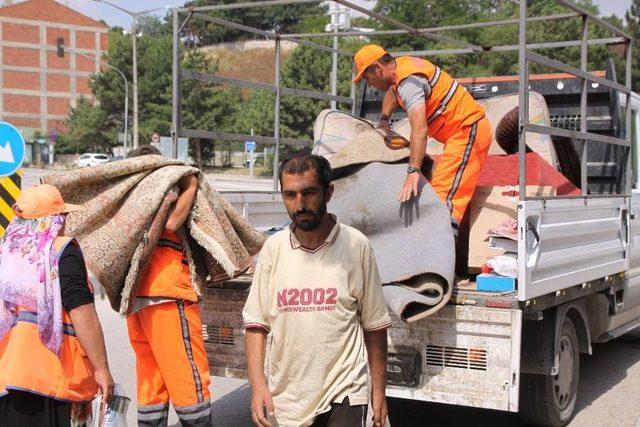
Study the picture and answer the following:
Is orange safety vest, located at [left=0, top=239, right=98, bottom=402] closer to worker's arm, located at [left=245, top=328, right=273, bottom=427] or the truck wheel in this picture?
worker's arm, located at [left=245, top=328, right=273, bottom=427]

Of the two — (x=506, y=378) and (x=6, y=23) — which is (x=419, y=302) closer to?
(x=506, y=378)

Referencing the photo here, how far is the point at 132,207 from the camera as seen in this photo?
15.6 feet

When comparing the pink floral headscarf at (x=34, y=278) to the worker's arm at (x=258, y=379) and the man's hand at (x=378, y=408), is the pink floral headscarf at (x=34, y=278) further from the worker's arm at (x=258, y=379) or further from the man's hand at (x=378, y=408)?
the man's hand at (x=378, y=408)

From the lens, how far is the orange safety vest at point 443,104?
5867 millimetres

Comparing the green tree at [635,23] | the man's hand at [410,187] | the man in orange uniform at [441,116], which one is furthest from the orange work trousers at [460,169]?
the green tree at [635,23]

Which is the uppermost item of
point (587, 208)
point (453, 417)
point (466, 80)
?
point (466, 80)

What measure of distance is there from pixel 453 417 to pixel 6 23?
86505 millimetres

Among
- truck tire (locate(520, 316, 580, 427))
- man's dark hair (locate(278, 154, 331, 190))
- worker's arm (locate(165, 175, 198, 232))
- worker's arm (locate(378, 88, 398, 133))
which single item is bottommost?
truck tire (locate(520, 316, 580, 427))

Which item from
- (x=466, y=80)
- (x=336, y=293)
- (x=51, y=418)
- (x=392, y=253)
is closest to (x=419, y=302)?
(x=392, y=253)

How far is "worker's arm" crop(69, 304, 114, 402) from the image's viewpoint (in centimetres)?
372

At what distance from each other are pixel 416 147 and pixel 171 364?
1909 mm

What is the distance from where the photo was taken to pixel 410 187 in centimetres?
529

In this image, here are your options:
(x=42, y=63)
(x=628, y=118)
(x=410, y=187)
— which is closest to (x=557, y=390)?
(x=410, y=187)

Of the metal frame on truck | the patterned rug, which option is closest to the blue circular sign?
the metal frame on truck
